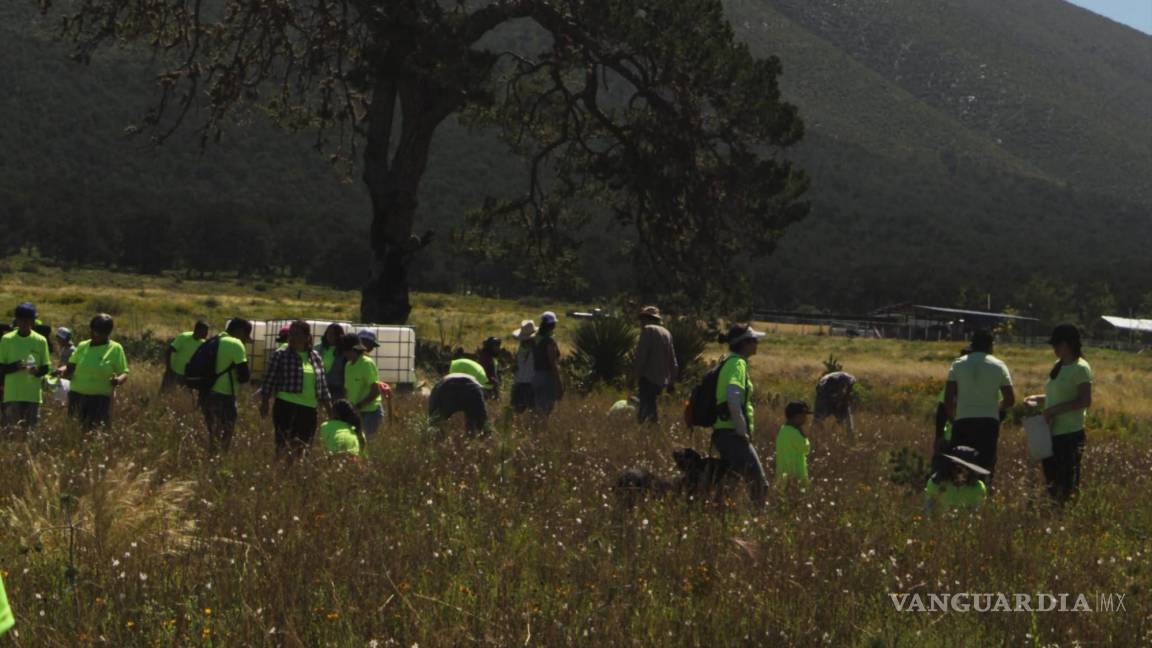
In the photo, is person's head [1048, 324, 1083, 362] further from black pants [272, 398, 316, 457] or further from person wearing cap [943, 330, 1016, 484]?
black pants [272, 398, 316, 457]

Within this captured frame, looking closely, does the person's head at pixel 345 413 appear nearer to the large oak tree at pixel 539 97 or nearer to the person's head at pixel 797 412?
the person's head at pixel 797 412

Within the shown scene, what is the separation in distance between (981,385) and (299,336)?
4997mm

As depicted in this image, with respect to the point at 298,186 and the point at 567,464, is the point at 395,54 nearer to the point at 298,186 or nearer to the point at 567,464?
the point at 567,464

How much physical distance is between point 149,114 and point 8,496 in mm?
15698

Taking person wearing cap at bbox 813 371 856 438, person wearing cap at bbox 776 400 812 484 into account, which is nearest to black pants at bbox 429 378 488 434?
person wearing cap at bbox 776 400 812 484

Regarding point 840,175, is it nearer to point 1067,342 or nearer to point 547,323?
point 547,323

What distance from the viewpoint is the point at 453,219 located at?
93625mm

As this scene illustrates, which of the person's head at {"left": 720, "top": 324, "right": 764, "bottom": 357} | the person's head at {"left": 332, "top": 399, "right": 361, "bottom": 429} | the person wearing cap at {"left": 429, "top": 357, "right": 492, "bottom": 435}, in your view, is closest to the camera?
the person's head at {"left": 720, "top": 324, "right": 764, "bottom": 357}

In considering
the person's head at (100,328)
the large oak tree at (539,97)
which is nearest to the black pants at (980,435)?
the person's head at (100,328)

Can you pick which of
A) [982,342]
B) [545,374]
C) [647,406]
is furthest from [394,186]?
[982,342]

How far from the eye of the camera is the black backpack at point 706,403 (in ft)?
27.2

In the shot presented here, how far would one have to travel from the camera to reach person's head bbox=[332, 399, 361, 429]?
9.70 metres

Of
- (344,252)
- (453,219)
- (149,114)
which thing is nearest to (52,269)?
(344,252)

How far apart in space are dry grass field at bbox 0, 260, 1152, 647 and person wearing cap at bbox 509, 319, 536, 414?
2.62 meters
